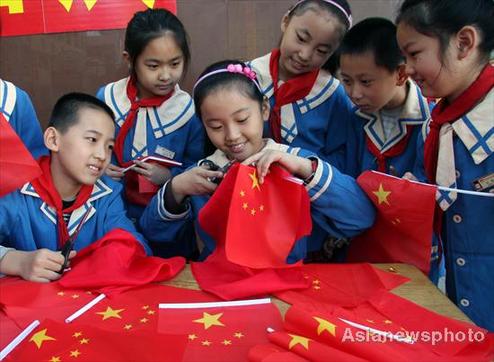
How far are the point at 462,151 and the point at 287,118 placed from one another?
0.64m

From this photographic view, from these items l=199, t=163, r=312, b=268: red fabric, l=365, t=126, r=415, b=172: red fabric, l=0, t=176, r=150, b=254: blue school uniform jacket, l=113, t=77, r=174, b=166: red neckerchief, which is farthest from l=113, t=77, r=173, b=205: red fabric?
l=365, t=126, r=415, b=172: red fabric

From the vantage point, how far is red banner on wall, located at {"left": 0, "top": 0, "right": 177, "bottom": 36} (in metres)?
2.39

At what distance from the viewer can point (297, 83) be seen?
5.41 feet

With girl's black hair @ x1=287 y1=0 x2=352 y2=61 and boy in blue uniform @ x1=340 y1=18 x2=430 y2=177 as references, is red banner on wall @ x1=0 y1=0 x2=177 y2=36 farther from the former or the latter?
boy in blue uniform @ x1=340 y1=18 x2=430 y2=177

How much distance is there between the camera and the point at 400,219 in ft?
4.17

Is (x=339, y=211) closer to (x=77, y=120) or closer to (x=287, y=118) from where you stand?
(x=287, y=118)

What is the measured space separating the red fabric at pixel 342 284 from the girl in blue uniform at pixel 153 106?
2.37 feet

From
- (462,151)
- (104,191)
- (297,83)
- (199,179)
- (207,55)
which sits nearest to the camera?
(462,151)

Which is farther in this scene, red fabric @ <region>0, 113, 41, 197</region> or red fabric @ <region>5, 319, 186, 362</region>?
red fabric @ <region>0, 113, 41, 197</region>

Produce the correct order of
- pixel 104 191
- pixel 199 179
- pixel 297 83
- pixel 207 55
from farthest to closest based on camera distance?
pixel 207 55 → pixel 297 83 → pixel 104 191 → pixel 199 179

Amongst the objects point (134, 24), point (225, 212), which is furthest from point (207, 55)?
point (225, 212)

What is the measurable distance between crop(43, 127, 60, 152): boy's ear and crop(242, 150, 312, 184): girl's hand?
0.63 metres

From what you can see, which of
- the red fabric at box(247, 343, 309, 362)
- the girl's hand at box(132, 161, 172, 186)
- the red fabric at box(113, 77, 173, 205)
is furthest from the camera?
the red fabric at box(113, 77, 173, 205)

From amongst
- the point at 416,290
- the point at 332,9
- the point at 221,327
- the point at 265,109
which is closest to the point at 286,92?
the point at 265,109
